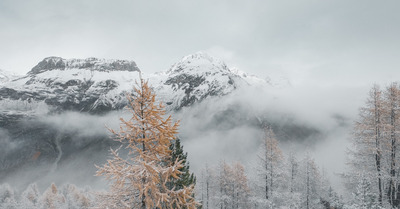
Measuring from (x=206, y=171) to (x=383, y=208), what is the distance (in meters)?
36.5

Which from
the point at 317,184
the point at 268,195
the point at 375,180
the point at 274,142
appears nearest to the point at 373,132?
the point at 375,180

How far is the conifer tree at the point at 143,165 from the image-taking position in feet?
25.4

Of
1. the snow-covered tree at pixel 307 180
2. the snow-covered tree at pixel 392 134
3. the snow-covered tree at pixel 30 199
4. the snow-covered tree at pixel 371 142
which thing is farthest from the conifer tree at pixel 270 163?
the snow-covered tree at pixel 30 199

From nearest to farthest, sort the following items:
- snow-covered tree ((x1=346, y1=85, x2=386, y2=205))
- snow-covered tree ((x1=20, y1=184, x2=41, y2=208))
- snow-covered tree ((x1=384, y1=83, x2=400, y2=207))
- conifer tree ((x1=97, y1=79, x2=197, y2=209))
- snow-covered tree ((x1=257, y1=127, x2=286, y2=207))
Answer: conifer tree ((x1=97, y1=79, x2=197, y2=209)), snow-covered tree ((x1=384, y1=83, x2=400, y2=207)), snow-covered tree ((x1=346, y1=85, x2=386, y2=205)), snow-covered tree ((x1=257, y1=127, x2=286, y2=207)), snow-covered tree ((x1=20, y1=184, x2=41, y2=208))

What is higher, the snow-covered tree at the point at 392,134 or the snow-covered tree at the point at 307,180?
the snow-covered tree at the point at 392,134

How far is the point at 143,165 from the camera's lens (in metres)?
7.96

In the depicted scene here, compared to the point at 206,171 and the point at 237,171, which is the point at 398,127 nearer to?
the point at 237,171

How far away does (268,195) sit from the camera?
68.7ft

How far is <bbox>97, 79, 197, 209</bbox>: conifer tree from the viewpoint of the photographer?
7.75 m

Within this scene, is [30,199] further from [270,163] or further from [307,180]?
[270,163]

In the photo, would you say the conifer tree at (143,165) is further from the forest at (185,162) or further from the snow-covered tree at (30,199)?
the snow-covered tree at (30,199)

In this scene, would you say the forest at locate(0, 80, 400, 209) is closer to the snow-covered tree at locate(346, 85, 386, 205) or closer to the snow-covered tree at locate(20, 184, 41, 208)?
the snow-covered tree at locate(346, 85, 386, 205)

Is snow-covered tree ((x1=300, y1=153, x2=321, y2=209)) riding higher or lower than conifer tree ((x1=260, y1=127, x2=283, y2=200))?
lower

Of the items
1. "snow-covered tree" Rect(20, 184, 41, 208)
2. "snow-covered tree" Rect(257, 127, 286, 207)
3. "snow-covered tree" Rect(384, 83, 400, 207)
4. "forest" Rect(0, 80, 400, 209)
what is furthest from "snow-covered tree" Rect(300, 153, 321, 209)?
"snow-covered tree" Rect(20, 184, 41, 208)
